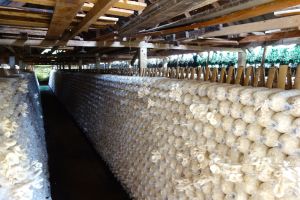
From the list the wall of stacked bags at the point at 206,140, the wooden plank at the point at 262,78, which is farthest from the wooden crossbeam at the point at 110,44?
the wooden plank at the point at 262,78

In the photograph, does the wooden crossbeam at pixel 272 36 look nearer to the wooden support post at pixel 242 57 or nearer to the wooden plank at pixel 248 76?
the wooden support post at pixel 242 57

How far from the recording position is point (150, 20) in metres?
3.03

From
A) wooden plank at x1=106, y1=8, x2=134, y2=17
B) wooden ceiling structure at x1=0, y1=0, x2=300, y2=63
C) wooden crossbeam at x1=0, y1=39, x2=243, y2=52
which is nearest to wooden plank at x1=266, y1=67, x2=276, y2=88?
wooden ceiling structure at x1=0, y1=0, x2=300, y2=63

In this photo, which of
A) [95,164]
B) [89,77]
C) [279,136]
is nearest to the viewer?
[279,136]

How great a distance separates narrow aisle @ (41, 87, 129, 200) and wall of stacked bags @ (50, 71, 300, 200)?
1.55ft

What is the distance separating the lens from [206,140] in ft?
7.96

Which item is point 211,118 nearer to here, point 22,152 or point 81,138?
point 22,152

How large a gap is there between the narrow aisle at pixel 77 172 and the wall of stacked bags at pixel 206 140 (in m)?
0.47

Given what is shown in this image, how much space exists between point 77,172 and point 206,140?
4028 mm

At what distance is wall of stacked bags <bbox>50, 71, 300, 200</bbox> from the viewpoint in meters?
1.64

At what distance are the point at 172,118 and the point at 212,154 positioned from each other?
0.83 m

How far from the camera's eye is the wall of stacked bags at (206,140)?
1641mm

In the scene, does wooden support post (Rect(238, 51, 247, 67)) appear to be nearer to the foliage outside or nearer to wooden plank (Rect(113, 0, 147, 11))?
wooden plank (Rect(113, 0, 147, 11))

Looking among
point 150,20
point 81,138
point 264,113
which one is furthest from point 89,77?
point 264,113
